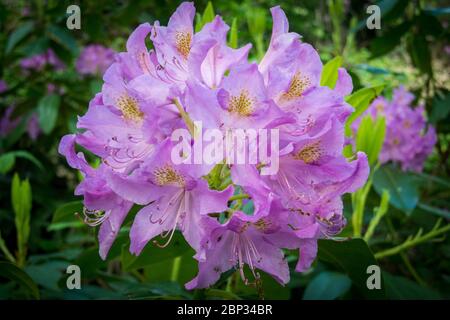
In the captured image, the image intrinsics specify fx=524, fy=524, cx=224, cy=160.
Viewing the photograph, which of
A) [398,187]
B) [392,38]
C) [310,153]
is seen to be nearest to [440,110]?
[392,38]

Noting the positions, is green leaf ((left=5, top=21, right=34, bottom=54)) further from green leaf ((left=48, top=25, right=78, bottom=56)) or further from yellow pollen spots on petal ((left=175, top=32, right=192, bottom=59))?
yellow pollen spots on petal ((left=175, top=32, right=192, bottom=59))

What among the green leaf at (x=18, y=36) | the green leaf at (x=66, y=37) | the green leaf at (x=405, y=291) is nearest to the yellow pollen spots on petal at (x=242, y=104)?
the green leaf at (x=405, y=291)

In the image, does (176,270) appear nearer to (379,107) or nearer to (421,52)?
(379,107)

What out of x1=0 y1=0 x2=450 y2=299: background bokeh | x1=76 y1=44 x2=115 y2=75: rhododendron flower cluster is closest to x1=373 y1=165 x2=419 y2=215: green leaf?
x1=0 y1=0 x2=450 y2=299: background bokeh

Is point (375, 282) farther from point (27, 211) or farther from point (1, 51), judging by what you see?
point (1, 51)

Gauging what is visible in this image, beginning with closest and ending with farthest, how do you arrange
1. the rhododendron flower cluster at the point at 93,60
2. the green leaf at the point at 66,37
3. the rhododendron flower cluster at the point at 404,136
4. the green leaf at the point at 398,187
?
the green leaf at the point at 398,187
the rhododendron flower cluster at the point at 404,136
the green leaf at the point at 66,37
the rhododendron flower cluster at the point at 93,60

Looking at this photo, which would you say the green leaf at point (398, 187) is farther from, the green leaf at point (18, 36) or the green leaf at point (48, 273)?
the green leaf at point (18, 36)
